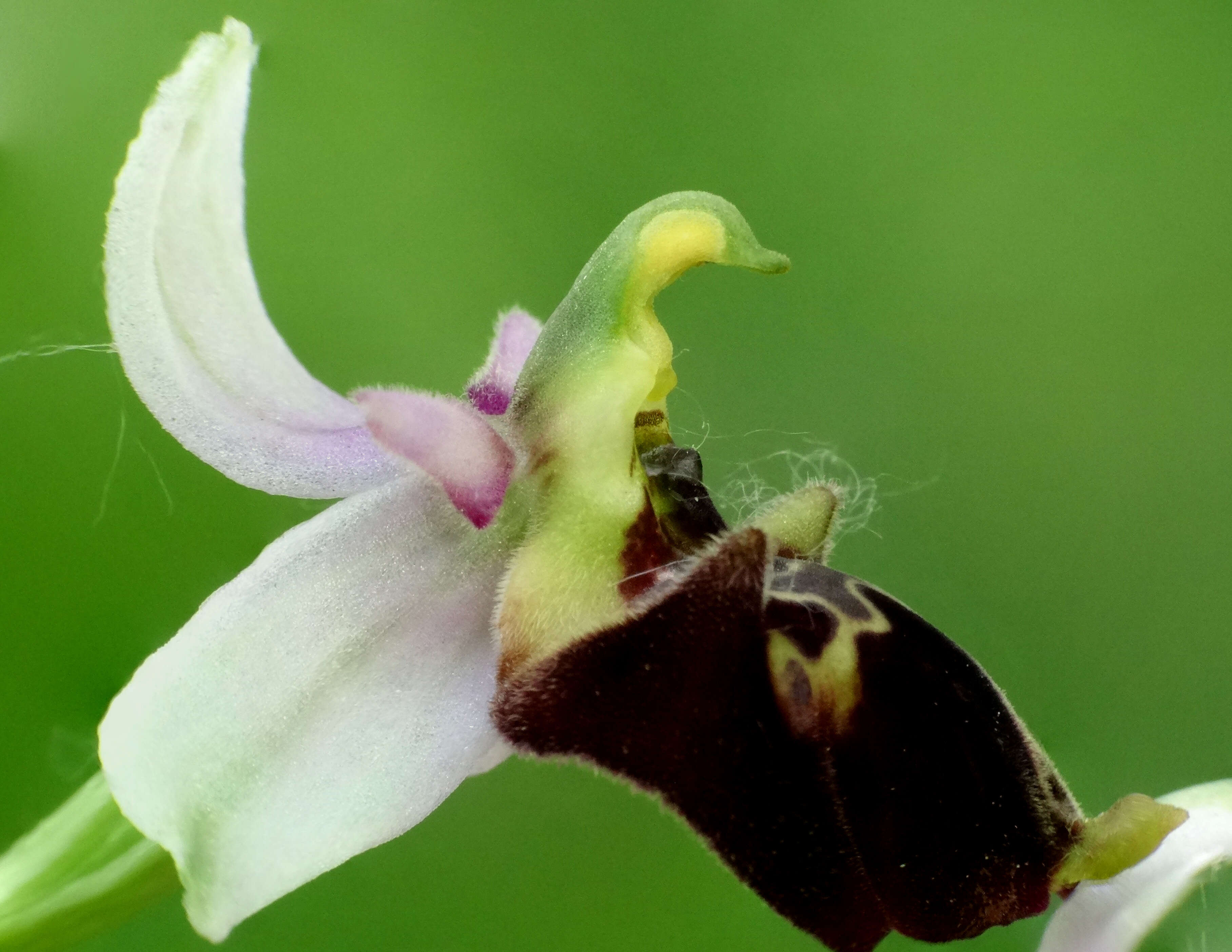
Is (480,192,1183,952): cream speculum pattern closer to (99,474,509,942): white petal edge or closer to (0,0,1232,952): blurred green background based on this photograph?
(99,474,509,942): white petal edge

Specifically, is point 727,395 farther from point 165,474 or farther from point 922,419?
point 165,474

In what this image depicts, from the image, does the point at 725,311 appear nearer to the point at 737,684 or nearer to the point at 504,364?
the point at 504,364

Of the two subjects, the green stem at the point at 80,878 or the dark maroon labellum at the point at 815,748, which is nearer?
the dark maroon labellum at the point at 815,748

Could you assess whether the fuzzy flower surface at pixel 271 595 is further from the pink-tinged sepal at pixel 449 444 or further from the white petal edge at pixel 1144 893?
the white petal edge at pixel 1144 893

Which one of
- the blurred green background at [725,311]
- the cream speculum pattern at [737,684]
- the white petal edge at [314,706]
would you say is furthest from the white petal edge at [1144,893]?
the blurred green background at [725,311]

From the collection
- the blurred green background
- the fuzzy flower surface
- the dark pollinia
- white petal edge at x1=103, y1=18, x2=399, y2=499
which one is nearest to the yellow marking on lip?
the dark pollinia

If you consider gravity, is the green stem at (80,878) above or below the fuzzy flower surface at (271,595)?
below

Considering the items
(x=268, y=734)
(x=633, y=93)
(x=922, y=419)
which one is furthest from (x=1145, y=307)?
(x=268, y=734)

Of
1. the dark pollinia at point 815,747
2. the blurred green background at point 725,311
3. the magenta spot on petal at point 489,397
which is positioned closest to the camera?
the dark pollinia at point 815,747
